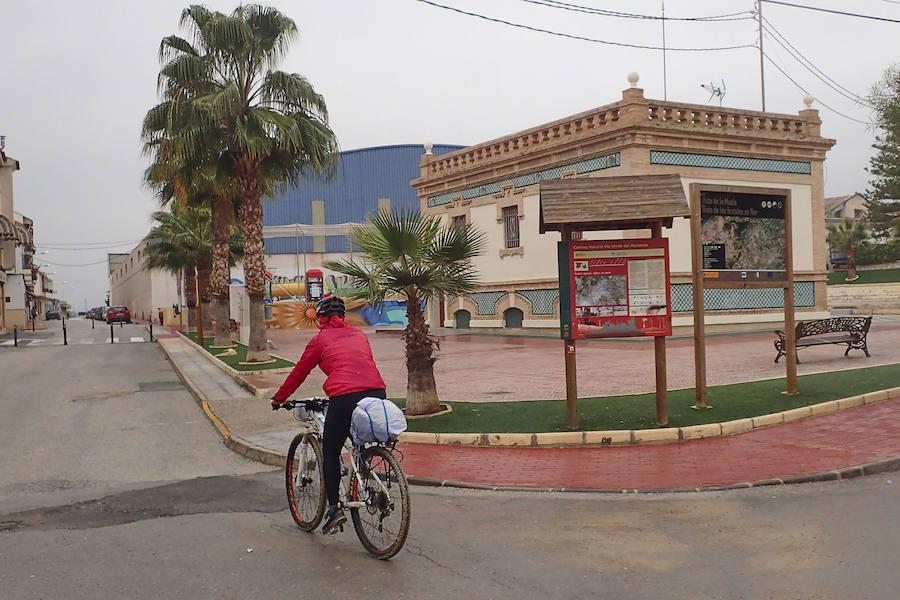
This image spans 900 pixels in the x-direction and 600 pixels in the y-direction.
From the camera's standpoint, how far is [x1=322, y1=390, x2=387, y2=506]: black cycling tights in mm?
5469

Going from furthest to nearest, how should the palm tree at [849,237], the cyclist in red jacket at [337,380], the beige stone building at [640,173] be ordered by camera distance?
the palm tree at [849,237]
the beige stone building at [640,173]
the cyclist in red jacket at [337,380]

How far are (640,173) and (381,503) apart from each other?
19.4 metres

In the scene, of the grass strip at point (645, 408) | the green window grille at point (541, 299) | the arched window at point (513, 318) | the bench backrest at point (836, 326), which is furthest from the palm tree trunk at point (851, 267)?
the grass strip at point (645, 408)

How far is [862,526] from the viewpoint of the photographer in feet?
18.9

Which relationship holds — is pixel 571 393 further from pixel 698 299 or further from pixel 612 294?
pixel 698 299

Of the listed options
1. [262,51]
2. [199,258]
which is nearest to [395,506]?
[262,51]

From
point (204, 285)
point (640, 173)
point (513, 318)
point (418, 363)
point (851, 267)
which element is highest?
point (640, 173)

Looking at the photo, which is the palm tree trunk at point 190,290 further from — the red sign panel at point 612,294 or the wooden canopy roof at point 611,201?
the red sign panel at point 612,294

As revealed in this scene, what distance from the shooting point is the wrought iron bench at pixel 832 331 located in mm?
15078

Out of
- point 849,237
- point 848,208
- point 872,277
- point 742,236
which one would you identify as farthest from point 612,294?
point 848,208

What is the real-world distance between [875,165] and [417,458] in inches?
2206

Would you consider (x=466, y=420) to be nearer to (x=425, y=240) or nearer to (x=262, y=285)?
(x=425, y=240)

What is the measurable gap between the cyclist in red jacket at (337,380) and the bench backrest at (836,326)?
1190cm

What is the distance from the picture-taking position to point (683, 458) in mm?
8344
